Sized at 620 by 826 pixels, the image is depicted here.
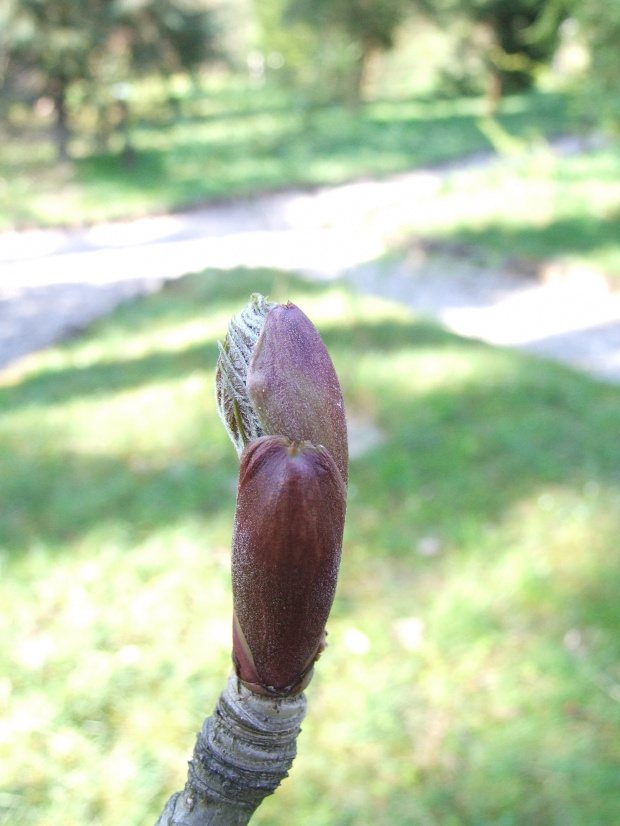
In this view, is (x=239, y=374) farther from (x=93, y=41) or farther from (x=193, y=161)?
(x=193, y=161)

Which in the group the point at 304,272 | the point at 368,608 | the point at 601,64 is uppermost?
the point at 601,64

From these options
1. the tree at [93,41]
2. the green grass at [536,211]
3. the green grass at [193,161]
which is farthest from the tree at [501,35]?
the tree at [93,41]

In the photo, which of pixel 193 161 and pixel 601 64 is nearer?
pixel 601 64

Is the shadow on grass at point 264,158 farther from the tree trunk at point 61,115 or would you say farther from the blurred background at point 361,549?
the blurred background at point 361,549

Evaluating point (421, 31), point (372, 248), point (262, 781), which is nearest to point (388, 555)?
point (262, 781)

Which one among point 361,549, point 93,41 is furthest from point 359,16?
point 361,549

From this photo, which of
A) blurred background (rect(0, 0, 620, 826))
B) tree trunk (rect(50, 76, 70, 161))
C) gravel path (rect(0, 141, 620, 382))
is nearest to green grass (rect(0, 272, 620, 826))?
blurred background (rect(0, 0, 620, 826))
